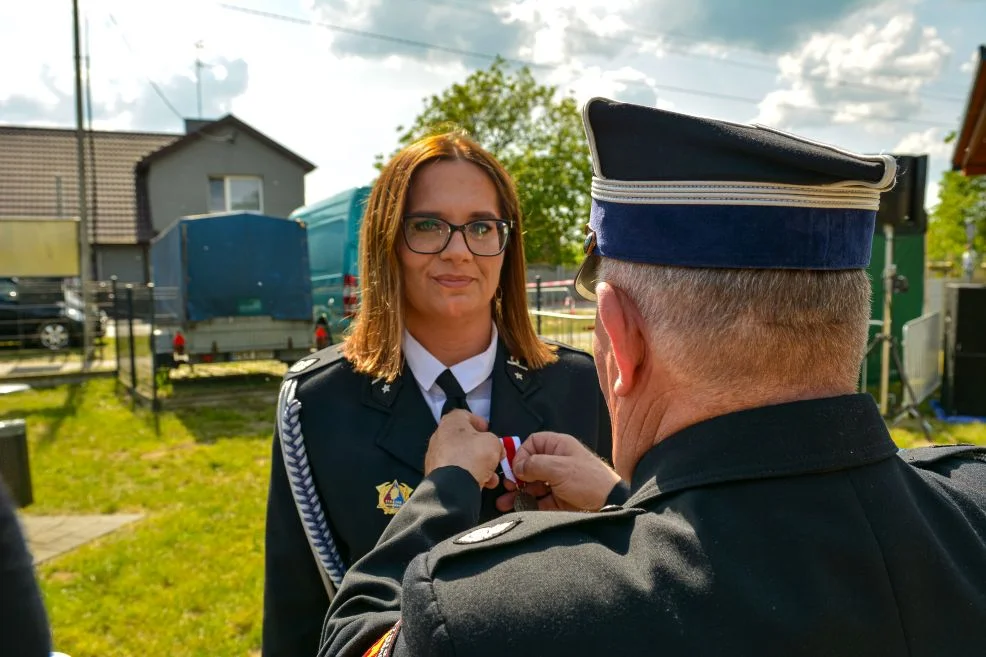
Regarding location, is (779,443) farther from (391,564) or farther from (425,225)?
(425,225)

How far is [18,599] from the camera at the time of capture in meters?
0.93

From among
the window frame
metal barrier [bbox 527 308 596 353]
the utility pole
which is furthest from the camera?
the window frame

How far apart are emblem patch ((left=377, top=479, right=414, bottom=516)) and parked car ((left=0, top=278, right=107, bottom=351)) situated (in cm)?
1559

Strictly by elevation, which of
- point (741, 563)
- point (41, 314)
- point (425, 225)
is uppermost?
point (425, 225)

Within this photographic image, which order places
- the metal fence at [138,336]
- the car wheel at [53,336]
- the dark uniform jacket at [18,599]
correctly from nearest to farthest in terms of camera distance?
1. the dark uniform jacket at [18,599]
2. the metal fence at [138,336]
3. the car wheel at [53,336]

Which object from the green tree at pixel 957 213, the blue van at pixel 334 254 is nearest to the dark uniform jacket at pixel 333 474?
the blue van at pixel 334 254

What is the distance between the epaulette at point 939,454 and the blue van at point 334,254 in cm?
1003

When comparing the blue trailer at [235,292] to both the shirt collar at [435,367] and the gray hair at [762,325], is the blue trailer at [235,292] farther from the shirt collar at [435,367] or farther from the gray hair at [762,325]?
the gray hair at [762,325]

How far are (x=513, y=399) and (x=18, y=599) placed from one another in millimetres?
1285

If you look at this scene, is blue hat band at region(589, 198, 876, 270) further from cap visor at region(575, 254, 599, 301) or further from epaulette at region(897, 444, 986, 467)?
epaulette at region(897, 444, 986, 467)

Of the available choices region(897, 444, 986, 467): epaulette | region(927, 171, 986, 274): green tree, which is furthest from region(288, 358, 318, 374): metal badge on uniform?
region(927, 171, 986, 274): green tree

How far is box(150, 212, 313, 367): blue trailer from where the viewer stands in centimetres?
1100

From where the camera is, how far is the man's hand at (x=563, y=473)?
1.51 meters

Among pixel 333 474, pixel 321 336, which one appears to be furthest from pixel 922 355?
pixel 333 474
